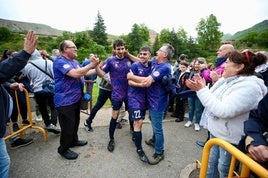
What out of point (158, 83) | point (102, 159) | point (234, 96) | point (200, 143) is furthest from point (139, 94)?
point (200, 143)

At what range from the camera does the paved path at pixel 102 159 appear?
10.7ft

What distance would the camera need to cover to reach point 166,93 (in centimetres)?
346

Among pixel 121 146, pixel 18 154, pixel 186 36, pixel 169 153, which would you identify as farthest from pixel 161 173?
pixel 186 36

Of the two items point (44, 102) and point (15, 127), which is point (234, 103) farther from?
point (15, 127)

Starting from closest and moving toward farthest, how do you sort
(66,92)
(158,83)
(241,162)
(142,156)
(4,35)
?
1. (241,162)
2. (158,83)
3. (66,92)
4. (142,156)
5. (4,35)

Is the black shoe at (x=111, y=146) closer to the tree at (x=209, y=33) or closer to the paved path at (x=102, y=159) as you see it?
the paved path at (x=102, y=159)

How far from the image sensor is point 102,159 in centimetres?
369

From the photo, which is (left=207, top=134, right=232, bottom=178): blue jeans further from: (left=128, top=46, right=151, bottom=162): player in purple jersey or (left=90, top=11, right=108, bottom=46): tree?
(left=90, top=11, right=108, bottom=46): tree

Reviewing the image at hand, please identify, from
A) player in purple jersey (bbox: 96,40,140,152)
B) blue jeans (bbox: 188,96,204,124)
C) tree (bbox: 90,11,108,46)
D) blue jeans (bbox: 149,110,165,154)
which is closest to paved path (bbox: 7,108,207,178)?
blue jeans (bbox: 149,110,165,154)

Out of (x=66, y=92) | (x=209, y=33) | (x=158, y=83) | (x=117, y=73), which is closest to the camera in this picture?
(x=158, y=83)

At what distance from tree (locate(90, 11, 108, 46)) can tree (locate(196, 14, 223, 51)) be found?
27.4m

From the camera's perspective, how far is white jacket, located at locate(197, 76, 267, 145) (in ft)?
6.19

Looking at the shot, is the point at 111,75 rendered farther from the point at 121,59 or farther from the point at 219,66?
the point at 219,66

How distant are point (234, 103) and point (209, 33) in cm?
5772
